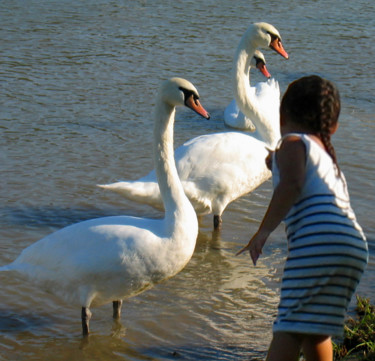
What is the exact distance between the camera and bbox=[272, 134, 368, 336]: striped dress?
3.07 meters

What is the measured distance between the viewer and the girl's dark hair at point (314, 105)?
3.12 m

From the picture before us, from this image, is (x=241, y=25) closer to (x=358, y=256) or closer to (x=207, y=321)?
(x=207, y=321)

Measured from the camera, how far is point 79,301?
464 cm

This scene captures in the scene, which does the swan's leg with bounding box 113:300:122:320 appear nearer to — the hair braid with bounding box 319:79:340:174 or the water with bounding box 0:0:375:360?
the water with bounding box 0:0:375:360

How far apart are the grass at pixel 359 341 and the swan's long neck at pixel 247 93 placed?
2.92m

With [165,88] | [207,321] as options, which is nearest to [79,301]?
[207,321]

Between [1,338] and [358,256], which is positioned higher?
[358,256]

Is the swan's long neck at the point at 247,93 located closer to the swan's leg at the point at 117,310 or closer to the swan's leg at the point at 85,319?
the swan's leg at the point at 117,310

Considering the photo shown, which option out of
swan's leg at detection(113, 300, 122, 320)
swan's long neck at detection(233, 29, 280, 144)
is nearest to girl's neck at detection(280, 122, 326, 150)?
swan's leg at detection(113, 300, 122, 320)

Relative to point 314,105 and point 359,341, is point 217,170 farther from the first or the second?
point 314,105

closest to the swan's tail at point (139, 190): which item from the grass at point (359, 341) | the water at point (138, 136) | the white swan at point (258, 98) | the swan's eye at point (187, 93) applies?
the water at point (138, 136)

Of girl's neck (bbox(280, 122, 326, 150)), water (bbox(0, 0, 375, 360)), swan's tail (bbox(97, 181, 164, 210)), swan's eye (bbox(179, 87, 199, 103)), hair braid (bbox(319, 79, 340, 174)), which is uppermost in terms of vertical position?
hair braid (bbox(319, 79, 340, 174))

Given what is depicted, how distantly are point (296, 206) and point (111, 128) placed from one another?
5946mm

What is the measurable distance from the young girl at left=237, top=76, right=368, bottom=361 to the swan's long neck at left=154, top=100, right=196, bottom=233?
1525 mm
